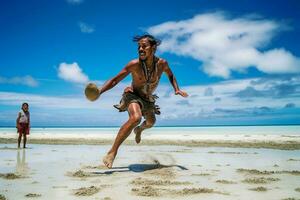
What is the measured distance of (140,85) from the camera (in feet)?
21.1

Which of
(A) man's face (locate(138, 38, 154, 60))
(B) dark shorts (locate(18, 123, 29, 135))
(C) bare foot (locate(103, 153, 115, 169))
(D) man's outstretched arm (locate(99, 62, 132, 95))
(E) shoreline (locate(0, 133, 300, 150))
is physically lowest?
(C) bare foot (locate(103, 153, 115, 169))

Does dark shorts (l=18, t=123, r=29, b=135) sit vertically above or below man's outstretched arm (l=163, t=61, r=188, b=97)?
below

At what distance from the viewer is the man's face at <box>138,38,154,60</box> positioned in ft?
20.2

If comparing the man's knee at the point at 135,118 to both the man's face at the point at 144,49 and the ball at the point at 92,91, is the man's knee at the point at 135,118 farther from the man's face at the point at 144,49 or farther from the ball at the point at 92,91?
the man's face at the point at 144,49

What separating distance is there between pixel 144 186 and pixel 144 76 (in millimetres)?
2490

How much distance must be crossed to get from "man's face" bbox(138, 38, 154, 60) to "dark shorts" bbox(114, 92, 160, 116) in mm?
752

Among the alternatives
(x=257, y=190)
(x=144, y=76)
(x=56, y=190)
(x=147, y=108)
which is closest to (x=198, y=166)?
(x=147, y=108)

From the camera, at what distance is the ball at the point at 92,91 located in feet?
19.8

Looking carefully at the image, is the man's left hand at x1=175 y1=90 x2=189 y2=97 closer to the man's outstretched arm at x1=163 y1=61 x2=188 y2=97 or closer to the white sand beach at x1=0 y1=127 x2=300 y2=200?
the man's outstretched arm at x1=163 y1=61 x2=188 y2=97

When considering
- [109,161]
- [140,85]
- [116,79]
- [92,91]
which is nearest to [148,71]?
[140,85]

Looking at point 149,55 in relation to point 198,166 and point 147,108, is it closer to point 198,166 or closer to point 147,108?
point 147,108

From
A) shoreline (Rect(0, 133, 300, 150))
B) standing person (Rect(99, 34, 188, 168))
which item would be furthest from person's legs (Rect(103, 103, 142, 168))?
shoreline (Rect(0, 133, 300, 150))

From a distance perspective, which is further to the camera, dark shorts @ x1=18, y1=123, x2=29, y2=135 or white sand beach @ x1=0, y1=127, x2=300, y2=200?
dark shorts @ x1=18, y1=123, x2=29, y2=135

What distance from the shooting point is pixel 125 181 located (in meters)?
4.72
